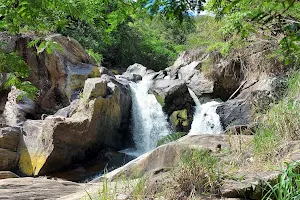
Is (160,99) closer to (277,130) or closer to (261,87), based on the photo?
(261,87)

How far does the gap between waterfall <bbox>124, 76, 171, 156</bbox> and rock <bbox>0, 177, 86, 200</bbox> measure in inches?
247

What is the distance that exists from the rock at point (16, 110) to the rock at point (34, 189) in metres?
6.27

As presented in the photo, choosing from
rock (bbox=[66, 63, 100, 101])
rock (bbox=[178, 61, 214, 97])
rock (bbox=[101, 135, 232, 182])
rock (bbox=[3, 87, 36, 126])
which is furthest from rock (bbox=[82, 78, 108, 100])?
rock (bbox=[101, 135, 232, 182])

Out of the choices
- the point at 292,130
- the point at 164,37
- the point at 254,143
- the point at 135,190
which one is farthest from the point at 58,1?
the point at 164,37

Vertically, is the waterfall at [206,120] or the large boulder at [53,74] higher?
the large boulder at [53,74]

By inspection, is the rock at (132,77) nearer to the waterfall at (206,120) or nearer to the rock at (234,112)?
the waterfall at (206,120)

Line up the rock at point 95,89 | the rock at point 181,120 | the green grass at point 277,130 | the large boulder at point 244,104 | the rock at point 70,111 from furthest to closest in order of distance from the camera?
the rock at point 181,120
the rock at point 70,111
the rock at point 95,89
the large boulder at point 244,104
the green grass at point 277,130

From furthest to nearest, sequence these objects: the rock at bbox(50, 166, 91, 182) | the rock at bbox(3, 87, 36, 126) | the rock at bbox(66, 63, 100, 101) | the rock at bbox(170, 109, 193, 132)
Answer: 1. the rock at bbox(66, 63, 100, 101)
2. the rock at bbox(170, 109, 193, 132)
3. the rock at bbox(3, 87, 36, 126)
4. the rock at bbox(50, 166, 91, 182)

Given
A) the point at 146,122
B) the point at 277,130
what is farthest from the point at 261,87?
the point at 277,130

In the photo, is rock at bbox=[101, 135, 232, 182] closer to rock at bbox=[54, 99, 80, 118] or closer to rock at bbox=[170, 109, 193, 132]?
rock at bbox=[54, 99, 80, 118]

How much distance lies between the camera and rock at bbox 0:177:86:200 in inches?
139

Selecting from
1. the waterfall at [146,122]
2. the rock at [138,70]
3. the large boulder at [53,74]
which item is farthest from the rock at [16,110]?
the rock at [138,70]

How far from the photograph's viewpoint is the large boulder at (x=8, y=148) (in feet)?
27.0

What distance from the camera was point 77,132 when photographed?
8.88 meters
